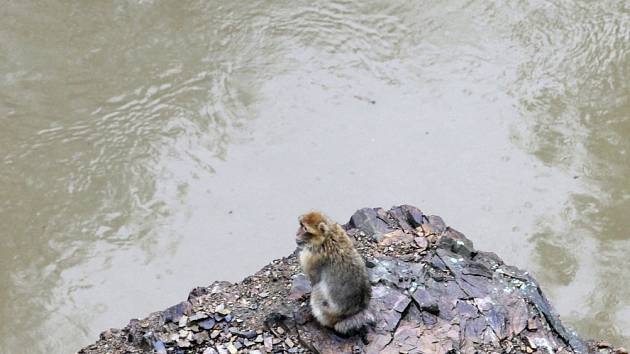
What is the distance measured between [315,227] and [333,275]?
1.02 ft

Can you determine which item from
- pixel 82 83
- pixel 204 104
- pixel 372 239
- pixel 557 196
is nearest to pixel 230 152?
pixel 204 104

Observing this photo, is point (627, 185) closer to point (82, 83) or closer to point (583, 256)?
point (583, 256)

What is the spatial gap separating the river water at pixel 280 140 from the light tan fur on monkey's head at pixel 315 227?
2441 mm

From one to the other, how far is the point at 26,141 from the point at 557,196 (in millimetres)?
5459

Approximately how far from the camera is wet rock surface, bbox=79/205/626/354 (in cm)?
480

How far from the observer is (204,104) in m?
8.27

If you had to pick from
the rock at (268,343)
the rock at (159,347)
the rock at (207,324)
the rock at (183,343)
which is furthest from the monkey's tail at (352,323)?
the rock at (159,347)

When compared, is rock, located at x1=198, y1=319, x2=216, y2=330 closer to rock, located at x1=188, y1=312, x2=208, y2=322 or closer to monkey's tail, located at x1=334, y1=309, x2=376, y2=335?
rock, located at x1=188, y1=312, x2=208, y2=322

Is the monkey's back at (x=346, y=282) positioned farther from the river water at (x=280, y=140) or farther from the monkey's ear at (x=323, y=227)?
the river water at (x=280, y=140)

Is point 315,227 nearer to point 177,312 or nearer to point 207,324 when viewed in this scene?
point 207,324

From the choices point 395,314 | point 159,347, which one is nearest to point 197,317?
point 159,347

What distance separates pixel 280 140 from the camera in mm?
7973

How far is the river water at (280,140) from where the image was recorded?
7047mm

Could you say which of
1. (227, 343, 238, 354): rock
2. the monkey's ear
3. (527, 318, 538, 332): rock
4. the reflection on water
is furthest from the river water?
the monkey's ear
